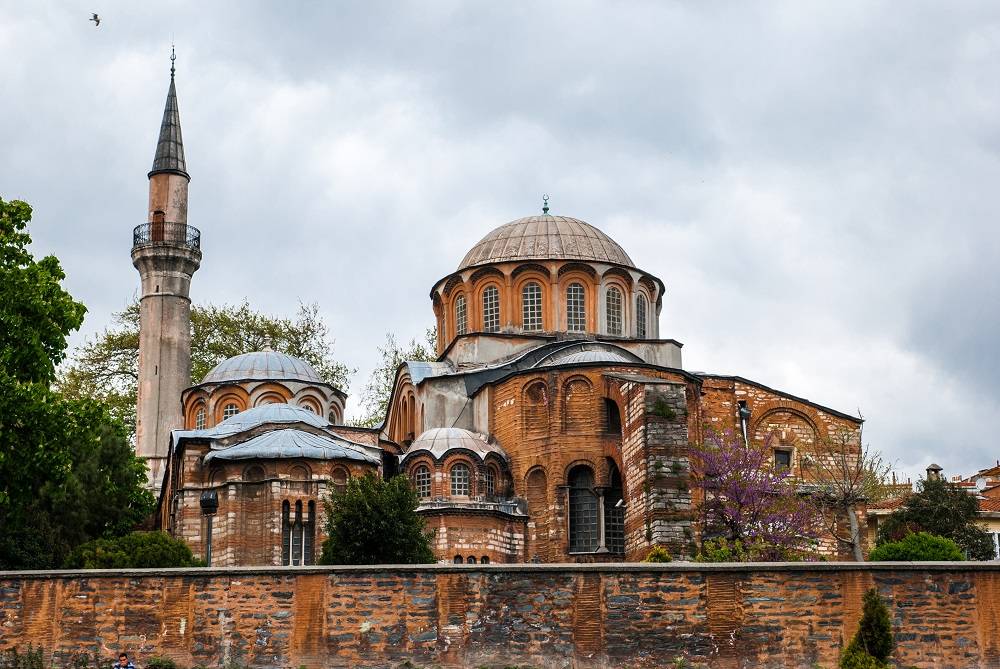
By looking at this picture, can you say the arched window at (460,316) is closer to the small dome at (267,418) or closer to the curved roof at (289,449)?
the small dome at (267,418)

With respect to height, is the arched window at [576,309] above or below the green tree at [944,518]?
above

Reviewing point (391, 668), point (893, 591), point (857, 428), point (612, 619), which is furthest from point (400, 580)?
point (857, 428)

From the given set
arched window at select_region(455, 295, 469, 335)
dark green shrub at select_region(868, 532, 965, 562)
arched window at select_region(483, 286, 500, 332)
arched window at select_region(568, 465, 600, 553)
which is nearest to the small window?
arched window at select_region(568, 465, 600, 553)

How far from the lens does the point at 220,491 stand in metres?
30.2

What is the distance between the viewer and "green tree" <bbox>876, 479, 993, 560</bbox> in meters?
31.0

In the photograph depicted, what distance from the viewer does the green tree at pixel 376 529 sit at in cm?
2384

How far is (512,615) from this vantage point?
17984mm

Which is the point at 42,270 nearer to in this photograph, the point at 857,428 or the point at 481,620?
the point at 481,620

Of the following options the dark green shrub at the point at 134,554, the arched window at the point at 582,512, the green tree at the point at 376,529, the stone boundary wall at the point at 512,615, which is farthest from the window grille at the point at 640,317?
the stone boundary wall at the point at 512,615

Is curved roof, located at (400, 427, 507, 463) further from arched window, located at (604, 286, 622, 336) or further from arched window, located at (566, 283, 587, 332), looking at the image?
arched window, located at (604, 286, 622, 336)

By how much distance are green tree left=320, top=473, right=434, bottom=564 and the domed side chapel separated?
2.22 metres

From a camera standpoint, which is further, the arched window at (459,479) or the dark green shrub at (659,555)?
the arched window at (459,479)

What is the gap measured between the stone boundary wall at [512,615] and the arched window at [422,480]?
13.1 m

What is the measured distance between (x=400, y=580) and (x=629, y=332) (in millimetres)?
19539
